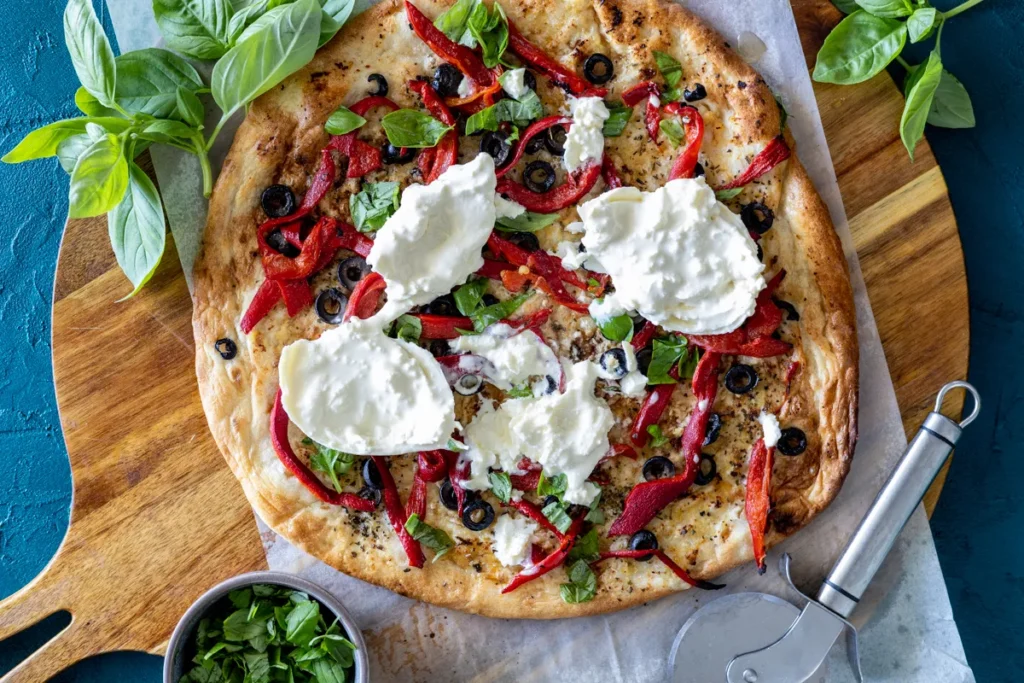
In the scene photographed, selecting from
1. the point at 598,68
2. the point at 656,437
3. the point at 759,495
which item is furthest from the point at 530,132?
the point at 759,495

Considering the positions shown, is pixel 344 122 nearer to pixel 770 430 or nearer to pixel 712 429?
pixel 712 429

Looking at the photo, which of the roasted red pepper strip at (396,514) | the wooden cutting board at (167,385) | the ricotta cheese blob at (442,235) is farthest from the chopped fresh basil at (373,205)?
the roasted red pepper strip at (396,514)

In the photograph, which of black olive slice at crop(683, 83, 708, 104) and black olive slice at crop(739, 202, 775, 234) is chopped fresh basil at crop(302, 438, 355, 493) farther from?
black olive slice at crop(683, 83, 708, 104)

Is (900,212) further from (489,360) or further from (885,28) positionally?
(489,360)

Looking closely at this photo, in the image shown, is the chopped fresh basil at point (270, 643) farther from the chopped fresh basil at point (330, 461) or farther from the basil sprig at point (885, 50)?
the basil sprig at point (885, 50)

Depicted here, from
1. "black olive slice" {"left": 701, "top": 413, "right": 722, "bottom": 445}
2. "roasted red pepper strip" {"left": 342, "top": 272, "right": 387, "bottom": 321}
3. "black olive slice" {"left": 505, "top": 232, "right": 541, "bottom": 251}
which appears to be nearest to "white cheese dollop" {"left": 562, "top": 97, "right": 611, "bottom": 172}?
"black olive slice" {"left": 505, "top": 232, "right": 541, "bottom": 251}
